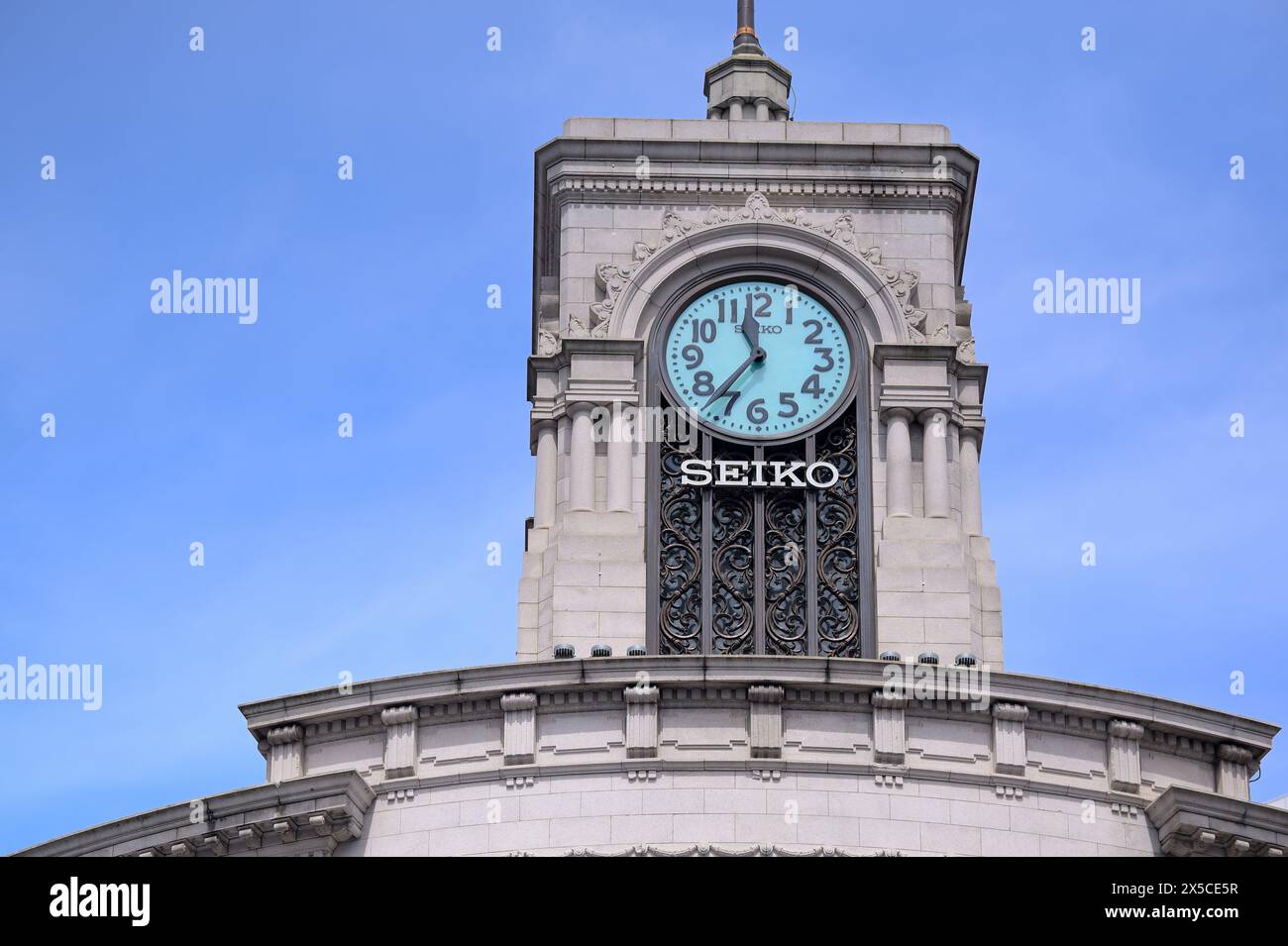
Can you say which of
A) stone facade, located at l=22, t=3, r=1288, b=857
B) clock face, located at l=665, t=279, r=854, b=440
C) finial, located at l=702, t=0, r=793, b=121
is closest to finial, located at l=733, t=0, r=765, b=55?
finial, located at l=702, t=0, r=793, b=121

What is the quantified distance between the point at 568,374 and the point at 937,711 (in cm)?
1556

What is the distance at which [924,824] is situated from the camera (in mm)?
48531

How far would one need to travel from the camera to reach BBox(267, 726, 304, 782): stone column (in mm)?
50406

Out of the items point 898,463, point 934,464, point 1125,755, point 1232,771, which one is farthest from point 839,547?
point 1125,755

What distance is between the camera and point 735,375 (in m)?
61.5

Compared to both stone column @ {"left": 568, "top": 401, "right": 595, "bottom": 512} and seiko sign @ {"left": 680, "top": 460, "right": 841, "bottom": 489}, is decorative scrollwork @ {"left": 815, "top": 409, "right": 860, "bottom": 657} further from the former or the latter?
stone column @ {"left": 568, "top": 401, "right": 595, "bottom": 512}

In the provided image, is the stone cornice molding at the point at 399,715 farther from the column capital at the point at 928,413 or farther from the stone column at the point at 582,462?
the column capital at the point at 928,413

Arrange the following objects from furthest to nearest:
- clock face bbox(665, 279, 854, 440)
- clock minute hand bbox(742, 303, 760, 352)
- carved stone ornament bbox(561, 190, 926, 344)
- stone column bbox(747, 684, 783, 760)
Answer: carved stone ornament bbox(561, 190, 926, 344) < clock minute hand bbox(742, 303, 760, 352) < clock face bbox(665, 279, 854, 440) < stone column bbox(747, 684, 783, 760)

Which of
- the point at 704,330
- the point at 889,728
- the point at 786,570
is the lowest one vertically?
the point at 889,728

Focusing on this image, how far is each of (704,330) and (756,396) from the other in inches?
74.1

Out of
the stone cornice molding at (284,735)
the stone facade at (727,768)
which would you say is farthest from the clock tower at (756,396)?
the stone cornice molding at (284,735)

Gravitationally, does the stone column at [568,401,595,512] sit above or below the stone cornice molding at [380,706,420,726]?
above

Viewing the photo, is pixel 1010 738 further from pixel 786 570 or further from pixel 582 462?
pixel 582 462

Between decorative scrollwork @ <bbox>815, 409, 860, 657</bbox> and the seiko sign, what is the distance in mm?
316
